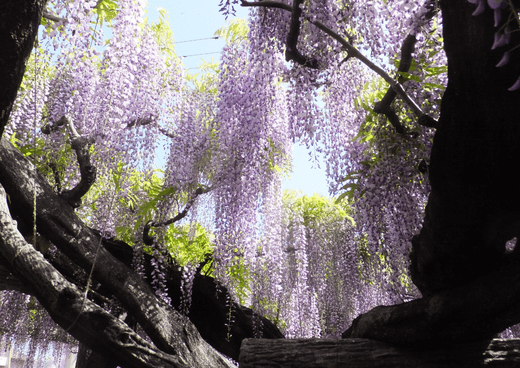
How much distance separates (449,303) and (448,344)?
1.22ft

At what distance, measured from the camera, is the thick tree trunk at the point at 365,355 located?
7.15ft

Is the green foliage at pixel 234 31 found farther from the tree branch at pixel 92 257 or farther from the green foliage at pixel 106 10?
the tree branch at pixel 92 257

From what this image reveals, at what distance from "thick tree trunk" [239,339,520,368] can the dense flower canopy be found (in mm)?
991

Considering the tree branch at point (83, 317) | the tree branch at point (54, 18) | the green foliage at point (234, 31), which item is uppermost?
the green foliage at point (234, 31)

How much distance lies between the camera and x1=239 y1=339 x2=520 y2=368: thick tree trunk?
7.15 feet

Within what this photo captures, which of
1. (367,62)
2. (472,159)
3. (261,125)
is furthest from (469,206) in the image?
(261,125)

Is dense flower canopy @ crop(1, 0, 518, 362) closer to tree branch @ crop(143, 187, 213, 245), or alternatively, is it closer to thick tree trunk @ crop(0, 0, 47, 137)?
tree branch @ crop(143, 187, 213, 245)

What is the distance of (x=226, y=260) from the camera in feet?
12.8

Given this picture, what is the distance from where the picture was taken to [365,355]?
7.66 feet

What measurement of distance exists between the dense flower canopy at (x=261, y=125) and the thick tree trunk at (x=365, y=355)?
99 cm

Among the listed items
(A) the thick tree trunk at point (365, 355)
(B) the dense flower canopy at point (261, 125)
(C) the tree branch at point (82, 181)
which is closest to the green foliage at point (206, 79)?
(B) the dense flower canopy at point (261, 125)

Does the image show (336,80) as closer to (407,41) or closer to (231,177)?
(407,41)

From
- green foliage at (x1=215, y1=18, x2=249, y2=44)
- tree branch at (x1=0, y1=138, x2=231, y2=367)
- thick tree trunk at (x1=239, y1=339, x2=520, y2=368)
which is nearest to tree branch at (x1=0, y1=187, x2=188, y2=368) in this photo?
tree branch at (x1=0, y1=138, x2=231, y2=367)

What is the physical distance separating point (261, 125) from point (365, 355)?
2.07 metres
